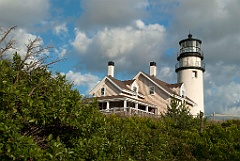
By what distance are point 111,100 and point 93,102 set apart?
23.6m

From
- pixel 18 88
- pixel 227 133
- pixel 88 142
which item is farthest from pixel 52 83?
pixel 227 133

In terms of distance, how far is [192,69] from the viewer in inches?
1388

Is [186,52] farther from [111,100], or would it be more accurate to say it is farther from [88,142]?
[88,142]

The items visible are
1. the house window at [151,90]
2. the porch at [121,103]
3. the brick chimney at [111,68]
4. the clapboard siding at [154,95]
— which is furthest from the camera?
the house window at [151,90]

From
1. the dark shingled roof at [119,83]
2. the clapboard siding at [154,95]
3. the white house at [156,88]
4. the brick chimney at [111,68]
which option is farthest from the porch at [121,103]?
the brick chimney at [111,68]

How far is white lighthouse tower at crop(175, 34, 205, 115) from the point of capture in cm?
3525

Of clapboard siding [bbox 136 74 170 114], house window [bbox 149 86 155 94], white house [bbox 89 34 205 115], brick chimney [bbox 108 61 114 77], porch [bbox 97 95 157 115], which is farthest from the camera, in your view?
house window [bbox 149 86 155 94]

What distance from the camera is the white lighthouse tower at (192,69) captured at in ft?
116

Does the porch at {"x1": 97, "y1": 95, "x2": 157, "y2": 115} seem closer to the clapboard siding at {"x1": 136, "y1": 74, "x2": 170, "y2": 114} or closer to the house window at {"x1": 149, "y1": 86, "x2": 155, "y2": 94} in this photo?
the clapboard siding at {"x1": 136, "y1": 74, "x2": 170, "y2": 114}

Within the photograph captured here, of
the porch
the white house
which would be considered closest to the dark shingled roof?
the white house

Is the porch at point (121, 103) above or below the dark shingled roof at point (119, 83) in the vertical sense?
below

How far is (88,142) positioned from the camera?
5691mm

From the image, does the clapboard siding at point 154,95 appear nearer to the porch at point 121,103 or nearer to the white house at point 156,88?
the white house at point 156,88

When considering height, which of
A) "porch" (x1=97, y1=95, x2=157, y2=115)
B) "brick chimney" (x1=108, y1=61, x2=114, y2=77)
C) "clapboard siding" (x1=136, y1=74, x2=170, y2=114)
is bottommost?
"porch" (x1=97, y1=95, x2=157, y2=115)
